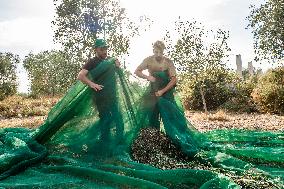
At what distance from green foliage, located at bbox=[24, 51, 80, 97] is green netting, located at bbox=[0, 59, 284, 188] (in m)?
38.5

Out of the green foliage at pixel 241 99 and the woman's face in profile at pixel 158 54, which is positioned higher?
the woman's face in profile at pixel 158 54

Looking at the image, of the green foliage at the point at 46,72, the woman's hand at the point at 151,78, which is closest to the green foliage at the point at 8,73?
the green foliage at the point at 46,72

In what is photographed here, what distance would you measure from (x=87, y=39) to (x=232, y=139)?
19.5m

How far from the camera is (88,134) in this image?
20.6 feet

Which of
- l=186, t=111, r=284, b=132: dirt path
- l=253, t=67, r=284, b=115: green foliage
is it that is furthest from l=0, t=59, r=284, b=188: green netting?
l=253, t=67, r=284, b=115: green foliage

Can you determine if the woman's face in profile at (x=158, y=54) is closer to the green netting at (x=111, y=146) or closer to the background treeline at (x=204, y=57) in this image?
the green netting at (x=111, y=146)

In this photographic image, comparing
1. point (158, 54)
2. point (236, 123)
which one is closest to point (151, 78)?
point (158, 54)

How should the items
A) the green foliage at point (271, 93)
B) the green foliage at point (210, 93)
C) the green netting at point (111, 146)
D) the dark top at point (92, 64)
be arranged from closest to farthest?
the green netting at point (111, 146) → the dark top at point (92, 64) → the green foliage at point (271, 93) → the green foliage at point (210, 93)

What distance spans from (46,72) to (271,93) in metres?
42.2

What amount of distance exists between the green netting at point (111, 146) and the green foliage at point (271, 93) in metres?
10.9

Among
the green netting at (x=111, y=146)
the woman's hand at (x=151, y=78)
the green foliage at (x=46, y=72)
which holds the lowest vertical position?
the green netting at (x=111, y=146)

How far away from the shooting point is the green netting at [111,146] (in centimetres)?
438

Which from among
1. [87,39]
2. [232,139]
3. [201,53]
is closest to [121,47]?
[87,39]

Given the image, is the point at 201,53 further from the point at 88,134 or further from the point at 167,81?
the point at 88,134
